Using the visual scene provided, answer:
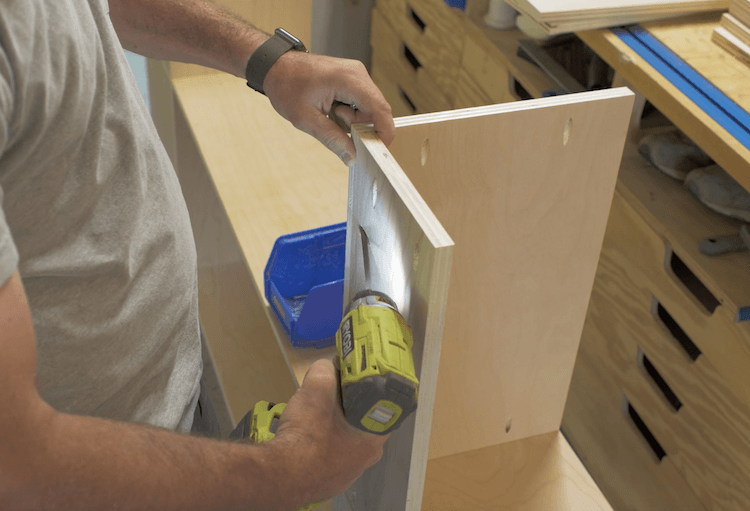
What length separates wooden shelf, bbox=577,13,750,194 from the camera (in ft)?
3.76

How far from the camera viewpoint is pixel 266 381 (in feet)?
5.61

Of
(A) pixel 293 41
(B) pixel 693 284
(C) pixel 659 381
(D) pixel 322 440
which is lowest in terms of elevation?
(C) pixel 659 381

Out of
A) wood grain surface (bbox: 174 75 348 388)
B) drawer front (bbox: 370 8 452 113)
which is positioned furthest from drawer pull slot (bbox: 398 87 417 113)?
wood grain surface (bbox: 174 75 348 388)

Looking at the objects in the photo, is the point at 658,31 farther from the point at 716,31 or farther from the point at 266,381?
the point at 266,381

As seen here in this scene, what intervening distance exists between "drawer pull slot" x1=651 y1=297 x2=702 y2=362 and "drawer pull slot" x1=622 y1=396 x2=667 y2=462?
0.65 feet

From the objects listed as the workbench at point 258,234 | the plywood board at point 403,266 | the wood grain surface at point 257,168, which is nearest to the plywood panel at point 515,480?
the workbench at point 258,234

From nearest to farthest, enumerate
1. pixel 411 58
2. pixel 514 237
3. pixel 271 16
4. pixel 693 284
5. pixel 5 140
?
pixel 5 140 < pixel 514 237 < pixel 693 284 < pixel 271 16 < pixel 411 58

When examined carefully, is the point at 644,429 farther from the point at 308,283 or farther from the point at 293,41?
the point at 293,41

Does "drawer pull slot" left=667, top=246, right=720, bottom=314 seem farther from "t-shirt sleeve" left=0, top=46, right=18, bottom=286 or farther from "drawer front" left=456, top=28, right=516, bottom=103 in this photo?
"t-shirt sleeve" left=0, top=46, right=18, bottom=286

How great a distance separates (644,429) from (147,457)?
130 centimetres

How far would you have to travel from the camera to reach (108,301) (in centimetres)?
78

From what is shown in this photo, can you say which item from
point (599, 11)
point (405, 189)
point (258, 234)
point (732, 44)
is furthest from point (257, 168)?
point (732, 44)

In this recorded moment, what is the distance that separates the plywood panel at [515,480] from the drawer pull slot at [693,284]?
0.46 m

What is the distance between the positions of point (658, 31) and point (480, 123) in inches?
31.2
